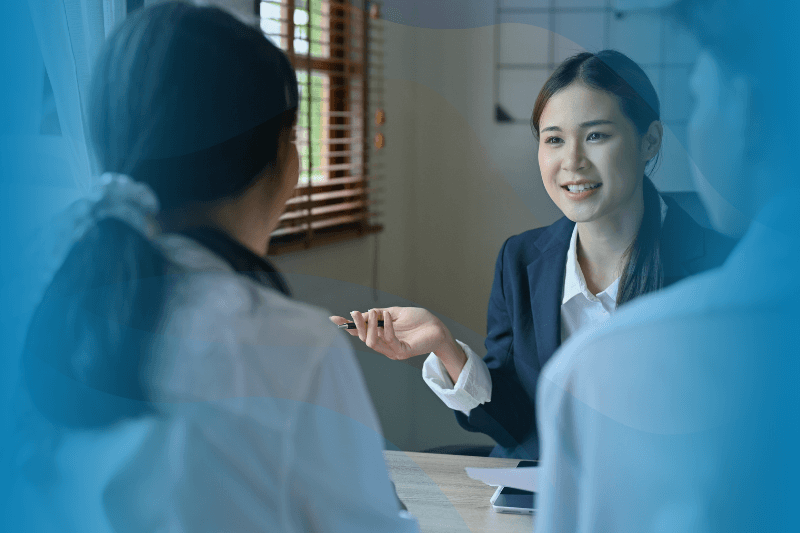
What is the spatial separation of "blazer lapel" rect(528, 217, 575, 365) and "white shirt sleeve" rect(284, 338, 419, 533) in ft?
0.81

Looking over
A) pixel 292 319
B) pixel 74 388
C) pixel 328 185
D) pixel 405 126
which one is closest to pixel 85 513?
pixel 74 388

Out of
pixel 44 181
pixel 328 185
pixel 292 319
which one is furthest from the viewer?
pixel 328 185

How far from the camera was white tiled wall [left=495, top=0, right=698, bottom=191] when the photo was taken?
16.3 inches

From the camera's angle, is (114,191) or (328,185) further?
(328,185)

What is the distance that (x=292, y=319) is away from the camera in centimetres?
31

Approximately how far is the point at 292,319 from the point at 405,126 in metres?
0.38

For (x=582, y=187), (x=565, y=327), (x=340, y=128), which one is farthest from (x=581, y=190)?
(x=340, y=128)

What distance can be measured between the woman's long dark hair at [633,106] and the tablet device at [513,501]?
19cm

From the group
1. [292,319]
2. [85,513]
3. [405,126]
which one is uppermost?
[405,126]

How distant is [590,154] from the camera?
444mm

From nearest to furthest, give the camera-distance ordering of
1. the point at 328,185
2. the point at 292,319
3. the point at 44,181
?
1. the point at 292,319
2. the point at 44,181
3. the point at 328,185

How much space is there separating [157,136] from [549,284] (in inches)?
14.2

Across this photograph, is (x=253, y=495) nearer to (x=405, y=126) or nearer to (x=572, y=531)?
(x=572, y=531)
